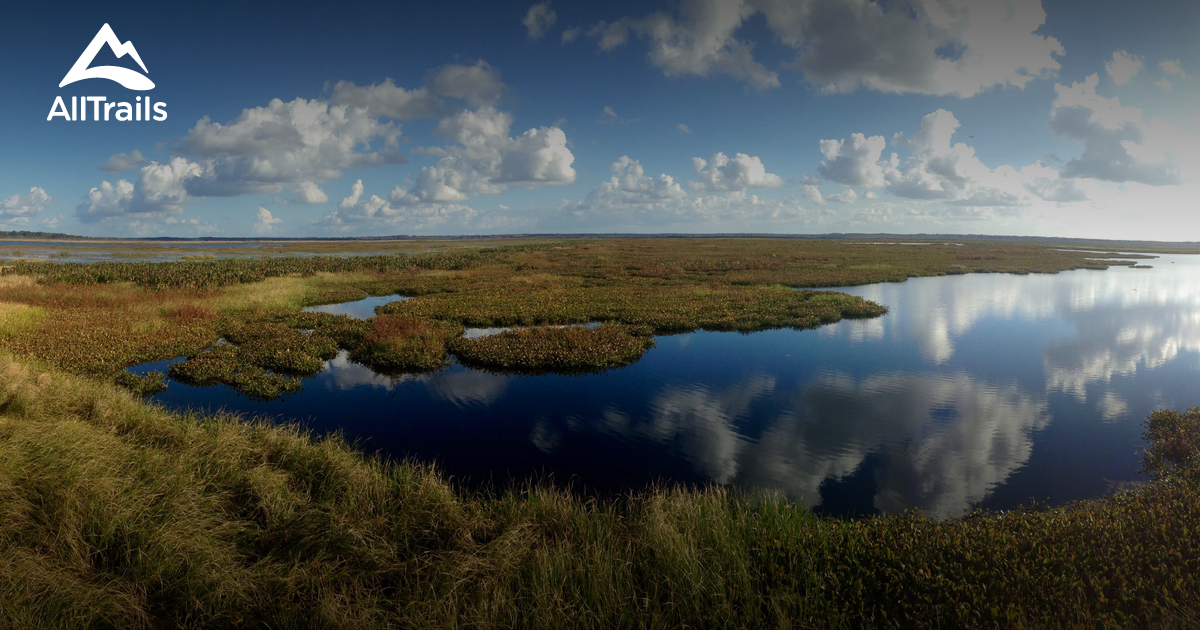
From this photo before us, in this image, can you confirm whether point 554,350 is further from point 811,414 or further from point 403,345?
point 811,414

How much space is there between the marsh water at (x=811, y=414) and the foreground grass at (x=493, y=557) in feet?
7.97

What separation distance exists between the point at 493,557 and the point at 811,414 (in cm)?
1236

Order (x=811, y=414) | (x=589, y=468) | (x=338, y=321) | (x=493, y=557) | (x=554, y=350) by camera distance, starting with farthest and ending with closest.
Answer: (x=338, y=321)
(x=554, y=350)
(x=811, y=414)
(x=589, y=468)
(x=493, y=557)

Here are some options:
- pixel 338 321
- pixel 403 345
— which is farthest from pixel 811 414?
pixel 338 321

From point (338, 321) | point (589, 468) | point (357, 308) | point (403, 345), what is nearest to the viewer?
point (589, 468)

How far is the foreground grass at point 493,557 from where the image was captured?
6.20 m

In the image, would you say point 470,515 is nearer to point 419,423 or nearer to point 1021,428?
point 419,423

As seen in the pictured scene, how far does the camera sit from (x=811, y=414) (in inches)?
644

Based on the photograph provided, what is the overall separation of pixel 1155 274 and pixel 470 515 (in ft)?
310

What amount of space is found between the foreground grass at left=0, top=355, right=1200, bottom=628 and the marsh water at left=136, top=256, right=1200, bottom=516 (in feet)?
7.97

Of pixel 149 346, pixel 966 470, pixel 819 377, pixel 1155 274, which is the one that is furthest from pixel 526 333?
pixel 1155 274

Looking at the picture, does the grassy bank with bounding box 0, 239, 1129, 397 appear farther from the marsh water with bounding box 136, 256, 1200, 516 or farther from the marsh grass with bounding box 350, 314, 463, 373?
the marsh water with bounding box 136, 256, 1200, 516

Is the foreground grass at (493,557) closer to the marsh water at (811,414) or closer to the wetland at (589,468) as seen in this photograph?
the wetland at (589,468)

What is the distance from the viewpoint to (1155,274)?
6550 cm
